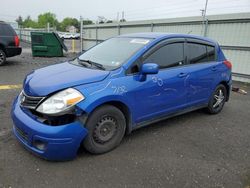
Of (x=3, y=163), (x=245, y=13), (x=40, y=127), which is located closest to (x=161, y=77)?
(x=40, y=127)

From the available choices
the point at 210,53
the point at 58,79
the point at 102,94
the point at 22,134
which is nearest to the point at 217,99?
the point at 210,53

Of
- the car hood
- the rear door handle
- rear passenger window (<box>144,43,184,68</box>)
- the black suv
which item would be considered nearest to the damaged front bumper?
the car hood

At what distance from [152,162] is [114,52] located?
184 centimetres

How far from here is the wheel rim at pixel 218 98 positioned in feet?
18.1

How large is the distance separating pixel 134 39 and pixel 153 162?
206 cm

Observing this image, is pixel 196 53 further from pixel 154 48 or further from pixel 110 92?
pixel 110 92

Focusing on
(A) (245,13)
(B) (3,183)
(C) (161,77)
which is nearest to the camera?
(B) (3,183)

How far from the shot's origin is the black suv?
36.2 ft

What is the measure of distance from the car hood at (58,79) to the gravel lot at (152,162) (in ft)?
2.92

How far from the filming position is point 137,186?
2.92m

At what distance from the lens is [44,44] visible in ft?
51.4

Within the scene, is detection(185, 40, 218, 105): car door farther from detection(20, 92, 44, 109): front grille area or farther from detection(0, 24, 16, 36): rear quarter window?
detection(0, 24, 16, 36): rear quarter window

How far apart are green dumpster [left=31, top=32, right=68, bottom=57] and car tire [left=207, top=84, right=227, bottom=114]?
40.7 feet

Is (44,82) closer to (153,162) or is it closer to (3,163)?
(3,163)
